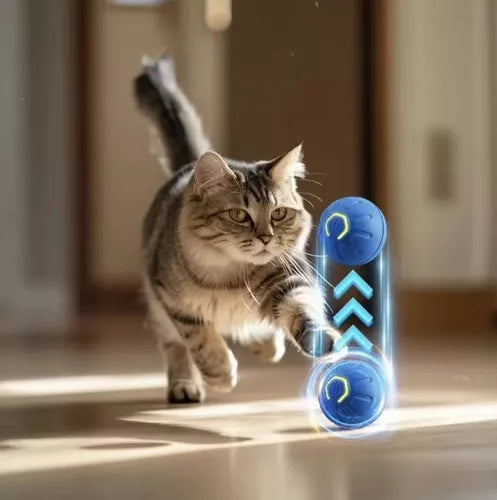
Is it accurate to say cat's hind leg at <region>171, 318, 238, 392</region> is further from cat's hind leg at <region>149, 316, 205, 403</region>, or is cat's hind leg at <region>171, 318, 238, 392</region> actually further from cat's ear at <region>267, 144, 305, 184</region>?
cat's ear at <region>267, 144, 305, 184</region>

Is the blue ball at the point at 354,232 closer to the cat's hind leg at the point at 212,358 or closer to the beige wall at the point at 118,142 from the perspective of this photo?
the cat's hind leg at the point at 212,358

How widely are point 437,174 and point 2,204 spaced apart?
183 cm

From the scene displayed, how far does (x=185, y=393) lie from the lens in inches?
64.6

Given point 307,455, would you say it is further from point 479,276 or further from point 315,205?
point 479,276

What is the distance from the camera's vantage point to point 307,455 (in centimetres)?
117

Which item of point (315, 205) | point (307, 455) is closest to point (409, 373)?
point (315, 205)

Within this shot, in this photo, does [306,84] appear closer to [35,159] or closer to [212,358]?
[35,159]

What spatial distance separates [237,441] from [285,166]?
0.46m

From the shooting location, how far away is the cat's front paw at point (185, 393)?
164cm

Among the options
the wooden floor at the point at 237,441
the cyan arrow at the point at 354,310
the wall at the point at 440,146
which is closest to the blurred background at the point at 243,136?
the wall at the point at 440,146

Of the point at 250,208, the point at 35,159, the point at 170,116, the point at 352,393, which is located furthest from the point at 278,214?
the point at 35,159

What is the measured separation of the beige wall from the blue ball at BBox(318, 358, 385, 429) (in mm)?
2717

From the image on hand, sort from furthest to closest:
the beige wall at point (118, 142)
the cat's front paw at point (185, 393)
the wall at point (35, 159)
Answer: the beige wall at point (118, 142), the wall at point (35, 159), the cat's front paw at point (185, 393)

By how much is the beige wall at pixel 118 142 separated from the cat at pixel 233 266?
2.41 m
